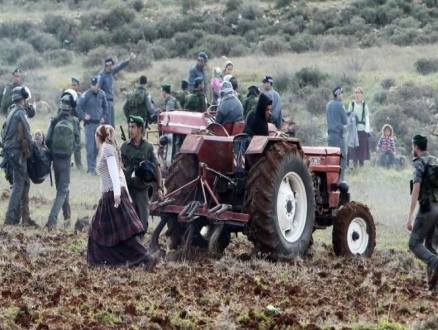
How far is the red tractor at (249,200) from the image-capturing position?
13.6 meters

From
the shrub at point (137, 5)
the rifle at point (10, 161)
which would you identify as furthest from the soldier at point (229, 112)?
the shrub at point (137, 5)

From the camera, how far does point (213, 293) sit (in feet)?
36.3

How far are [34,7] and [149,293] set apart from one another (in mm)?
48040

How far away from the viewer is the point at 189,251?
46.0ft

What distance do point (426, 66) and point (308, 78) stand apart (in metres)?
3.76

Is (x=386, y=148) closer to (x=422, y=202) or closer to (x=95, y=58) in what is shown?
(x=422, y=202)

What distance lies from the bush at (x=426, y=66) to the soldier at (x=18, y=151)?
21.7 m

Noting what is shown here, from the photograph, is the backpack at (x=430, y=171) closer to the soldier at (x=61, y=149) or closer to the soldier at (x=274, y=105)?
the soldier at (x=61, y=149)

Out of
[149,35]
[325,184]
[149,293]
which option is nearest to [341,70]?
[149,35]

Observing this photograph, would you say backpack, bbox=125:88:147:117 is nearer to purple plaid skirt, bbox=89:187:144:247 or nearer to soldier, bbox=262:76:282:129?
soldier, bbox=262:76:282:129

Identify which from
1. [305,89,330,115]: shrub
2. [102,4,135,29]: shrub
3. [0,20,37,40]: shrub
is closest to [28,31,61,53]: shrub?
[0,20,37,40]: shrub

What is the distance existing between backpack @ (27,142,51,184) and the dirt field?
1806 mm

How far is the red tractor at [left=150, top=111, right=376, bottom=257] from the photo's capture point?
1365 cm

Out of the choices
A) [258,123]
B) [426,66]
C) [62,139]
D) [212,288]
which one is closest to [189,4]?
[426,66]
